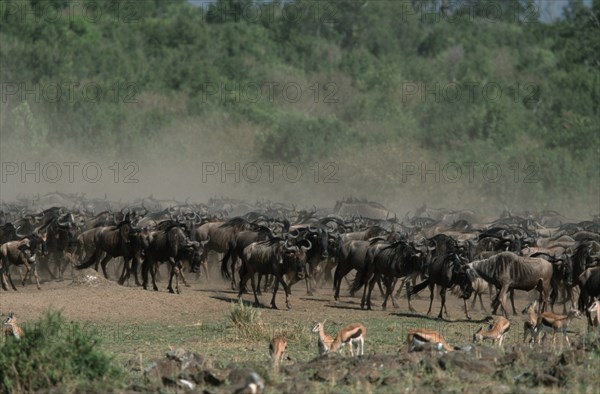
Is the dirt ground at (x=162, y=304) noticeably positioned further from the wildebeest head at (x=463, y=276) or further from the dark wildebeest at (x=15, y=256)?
the wildebeest head at (x=463, y=276)

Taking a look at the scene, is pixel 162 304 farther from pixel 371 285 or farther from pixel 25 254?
pixel 25 254

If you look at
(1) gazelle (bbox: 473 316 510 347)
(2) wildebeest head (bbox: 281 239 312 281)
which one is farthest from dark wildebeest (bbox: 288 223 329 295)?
(1) gazelle (bbox: 473 316 510 347)

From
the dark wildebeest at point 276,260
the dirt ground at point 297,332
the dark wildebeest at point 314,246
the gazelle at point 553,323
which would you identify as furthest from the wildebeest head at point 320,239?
the gazelle at point 553,323

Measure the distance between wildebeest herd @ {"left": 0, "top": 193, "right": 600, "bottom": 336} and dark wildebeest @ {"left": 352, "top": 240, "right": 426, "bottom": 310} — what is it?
0.02 m

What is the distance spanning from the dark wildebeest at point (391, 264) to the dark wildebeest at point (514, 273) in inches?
72.6

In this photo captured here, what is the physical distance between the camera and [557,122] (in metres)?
64.2

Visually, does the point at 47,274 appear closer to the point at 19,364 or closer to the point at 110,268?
the point at 110,268

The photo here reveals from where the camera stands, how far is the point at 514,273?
21.5 metres

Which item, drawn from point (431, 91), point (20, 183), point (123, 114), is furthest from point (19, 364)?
point (431, 91)

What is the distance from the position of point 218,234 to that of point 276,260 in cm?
527

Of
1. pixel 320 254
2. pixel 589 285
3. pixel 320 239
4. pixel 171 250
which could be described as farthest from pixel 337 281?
pixel 589 285

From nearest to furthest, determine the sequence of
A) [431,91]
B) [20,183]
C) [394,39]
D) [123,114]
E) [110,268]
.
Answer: [110,268] → [20,183] → [123,114] → [431,91] → [394,39]

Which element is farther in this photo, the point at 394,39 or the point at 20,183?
the point at 394,39

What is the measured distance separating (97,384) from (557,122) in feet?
180
